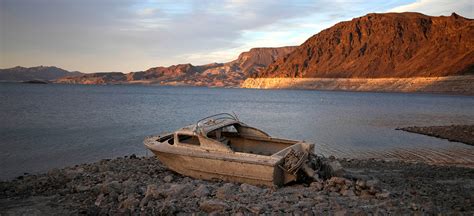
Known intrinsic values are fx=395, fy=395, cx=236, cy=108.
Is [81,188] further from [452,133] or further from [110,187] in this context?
[452,133]

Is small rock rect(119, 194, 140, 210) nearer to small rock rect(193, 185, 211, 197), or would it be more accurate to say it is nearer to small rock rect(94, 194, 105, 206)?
small rock rect(94, 194, 105, 206)

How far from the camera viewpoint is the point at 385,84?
139125 millimetres

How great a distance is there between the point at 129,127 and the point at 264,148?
1797 cm

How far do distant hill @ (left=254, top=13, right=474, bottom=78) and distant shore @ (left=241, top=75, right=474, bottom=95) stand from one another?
114 inches

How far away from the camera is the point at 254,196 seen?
8695 mm

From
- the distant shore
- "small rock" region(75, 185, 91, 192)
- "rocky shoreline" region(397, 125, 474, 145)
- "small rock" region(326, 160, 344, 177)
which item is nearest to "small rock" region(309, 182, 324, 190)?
"small rock" region(326, 160, 344, 177)

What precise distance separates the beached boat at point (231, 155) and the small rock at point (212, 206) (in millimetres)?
1945

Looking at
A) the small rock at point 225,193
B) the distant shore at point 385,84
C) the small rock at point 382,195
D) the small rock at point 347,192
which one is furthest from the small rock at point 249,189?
the distant shore at point 385,84

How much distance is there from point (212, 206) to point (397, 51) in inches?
6676

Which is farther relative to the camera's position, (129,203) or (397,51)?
(397,51)

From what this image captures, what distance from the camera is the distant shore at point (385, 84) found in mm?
108769

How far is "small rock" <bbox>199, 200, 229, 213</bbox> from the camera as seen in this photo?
25.5 feet

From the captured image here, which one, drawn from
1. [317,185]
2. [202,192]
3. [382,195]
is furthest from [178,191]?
[382,195]

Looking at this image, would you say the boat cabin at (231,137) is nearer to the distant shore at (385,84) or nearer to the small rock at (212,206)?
the small rock at (212,206)
